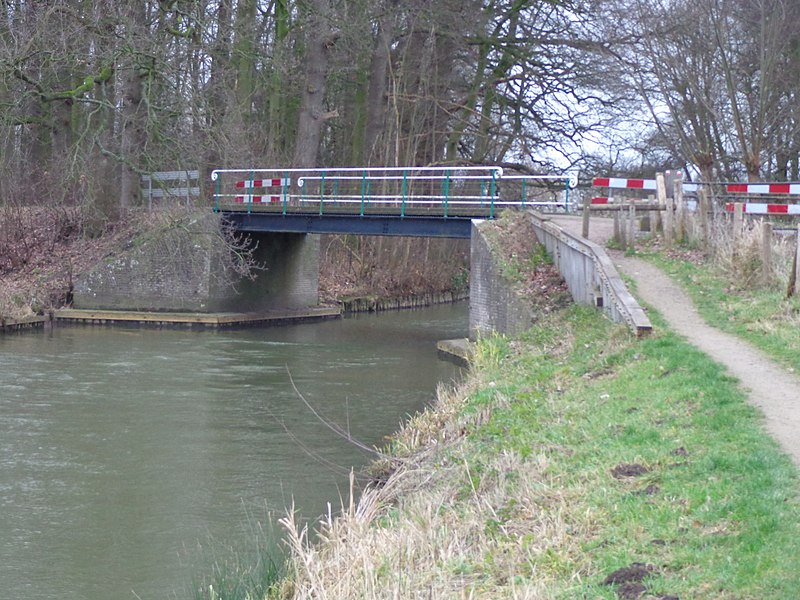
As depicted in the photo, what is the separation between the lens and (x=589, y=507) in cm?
727

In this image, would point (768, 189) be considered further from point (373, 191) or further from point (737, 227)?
point (373, 191)

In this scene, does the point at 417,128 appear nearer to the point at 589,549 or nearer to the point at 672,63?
the point at 672,63

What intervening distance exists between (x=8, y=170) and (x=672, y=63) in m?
17.2

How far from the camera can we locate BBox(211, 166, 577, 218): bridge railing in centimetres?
2444

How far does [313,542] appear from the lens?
31.3 feet

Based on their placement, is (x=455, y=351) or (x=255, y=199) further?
(x=255, y=199)

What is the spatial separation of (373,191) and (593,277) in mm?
19087

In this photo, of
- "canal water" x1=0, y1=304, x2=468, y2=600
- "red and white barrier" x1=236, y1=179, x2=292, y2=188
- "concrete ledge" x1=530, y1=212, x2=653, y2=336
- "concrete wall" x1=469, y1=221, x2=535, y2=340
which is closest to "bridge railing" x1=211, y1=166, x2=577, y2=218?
"red and white barrier" x1=236, y1=179, x2=292, y2=188

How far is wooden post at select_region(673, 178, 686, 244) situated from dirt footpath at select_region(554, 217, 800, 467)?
50.3 inches

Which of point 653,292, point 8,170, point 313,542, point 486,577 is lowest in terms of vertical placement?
point 313,542

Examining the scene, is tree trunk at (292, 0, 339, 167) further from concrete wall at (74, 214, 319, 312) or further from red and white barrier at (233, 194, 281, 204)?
concrete wall at (74, 214, 319, 312)

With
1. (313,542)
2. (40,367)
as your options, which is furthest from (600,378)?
(40,367)

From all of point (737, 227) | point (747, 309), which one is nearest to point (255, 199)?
point (737, 227)

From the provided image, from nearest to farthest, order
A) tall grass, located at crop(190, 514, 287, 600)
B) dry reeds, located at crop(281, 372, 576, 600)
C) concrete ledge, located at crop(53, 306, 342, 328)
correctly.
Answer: dry reeds, located at crop(281, 372, 576, 600) → tall grass, located at crop(190, 514, 287, 600) → concrete ledge, located at crop(53, 306, 342, 328)
